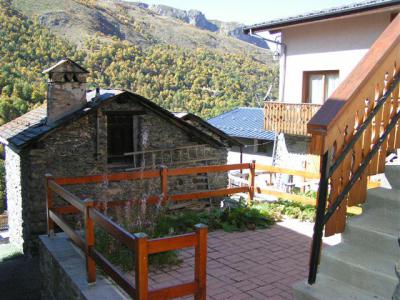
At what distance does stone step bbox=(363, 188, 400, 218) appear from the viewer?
3.21 metres

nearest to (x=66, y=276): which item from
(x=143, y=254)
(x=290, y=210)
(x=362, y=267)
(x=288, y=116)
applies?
(x=143, y=254)

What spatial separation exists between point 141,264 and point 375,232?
1.70m

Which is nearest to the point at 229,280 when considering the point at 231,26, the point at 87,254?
the point at 87,254

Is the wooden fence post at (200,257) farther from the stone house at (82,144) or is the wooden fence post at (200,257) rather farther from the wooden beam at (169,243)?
the stone house at (82,144)

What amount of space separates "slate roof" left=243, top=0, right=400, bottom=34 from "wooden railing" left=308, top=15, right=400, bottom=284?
8.97m

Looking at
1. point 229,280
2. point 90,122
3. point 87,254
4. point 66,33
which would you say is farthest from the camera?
point 66,33

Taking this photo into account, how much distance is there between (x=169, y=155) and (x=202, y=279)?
9.85 metres

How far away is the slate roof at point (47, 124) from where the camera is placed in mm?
10719

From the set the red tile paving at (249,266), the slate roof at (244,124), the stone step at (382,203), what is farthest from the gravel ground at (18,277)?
the slate roof at (244,124)

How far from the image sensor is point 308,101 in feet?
48.5

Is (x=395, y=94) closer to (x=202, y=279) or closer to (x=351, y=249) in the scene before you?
(x=351, y=249)

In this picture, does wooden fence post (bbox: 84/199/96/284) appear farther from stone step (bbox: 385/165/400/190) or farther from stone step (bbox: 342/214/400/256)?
stone step (bbox: 385/165/400/190)

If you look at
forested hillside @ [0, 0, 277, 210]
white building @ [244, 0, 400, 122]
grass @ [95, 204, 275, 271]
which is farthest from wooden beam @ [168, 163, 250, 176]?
forested hillside @ [0, 0, 277, 210]

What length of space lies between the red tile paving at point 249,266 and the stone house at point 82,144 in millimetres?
4846
